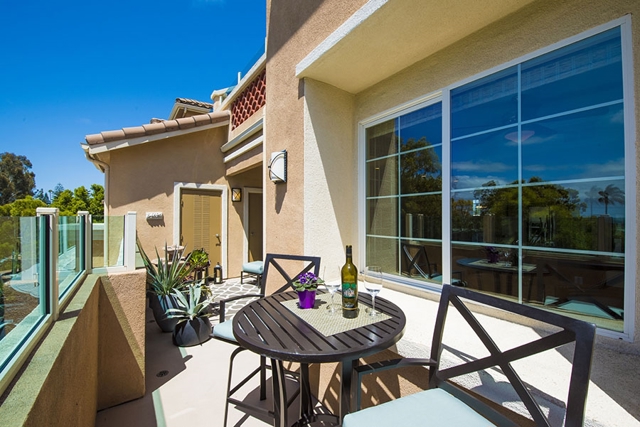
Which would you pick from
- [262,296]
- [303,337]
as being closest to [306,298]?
[303,337]

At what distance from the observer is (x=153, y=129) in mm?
7129

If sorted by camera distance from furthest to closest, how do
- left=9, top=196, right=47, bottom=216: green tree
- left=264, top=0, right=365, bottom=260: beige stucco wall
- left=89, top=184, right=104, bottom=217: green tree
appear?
left=89, top=184, right=104, bottom=217: green tree, left=264, top=0, right=365, bottom=260: beige stucco wall, left=9, top=196, right=47, bottom=216: green tree

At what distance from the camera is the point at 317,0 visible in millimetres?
3602

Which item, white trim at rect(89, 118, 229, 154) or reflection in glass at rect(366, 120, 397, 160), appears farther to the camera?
white trim at rect(89, 118, 229, 154)

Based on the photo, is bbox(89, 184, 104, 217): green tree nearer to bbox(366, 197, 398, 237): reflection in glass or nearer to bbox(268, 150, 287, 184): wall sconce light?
bbox(268, 150, 287, 184): wall sconce light

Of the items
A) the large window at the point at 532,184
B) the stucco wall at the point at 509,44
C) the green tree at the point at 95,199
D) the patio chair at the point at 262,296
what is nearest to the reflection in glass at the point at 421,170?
the large window at the point at 532,184

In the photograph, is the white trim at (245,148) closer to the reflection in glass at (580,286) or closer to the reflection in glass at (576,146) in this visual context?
the reflection in glass at (576,146)

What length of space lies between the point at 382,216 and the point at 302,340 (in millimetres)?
2589

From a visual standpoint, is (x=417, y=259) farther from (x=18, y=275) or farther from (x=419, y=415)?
(x=18, y=275)

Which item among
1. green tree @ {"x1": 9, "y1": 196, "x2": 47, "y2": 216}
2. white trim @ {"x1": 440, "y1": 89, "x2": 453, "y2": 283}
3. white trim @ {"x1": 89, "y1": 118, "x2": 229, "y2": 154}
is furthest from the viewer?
white trim @ {"x1": 89, "y1": 118, "x2": 229, "y2": 154}

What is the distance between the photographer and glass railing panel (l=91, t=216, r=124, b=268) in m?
3.43

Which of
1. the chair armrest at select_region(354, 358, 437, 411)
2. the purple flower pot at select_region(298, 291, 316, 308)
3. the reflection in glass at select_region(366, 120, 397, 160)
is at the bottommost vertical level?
the chair armrest at select_region(354, 358, 437, 411)

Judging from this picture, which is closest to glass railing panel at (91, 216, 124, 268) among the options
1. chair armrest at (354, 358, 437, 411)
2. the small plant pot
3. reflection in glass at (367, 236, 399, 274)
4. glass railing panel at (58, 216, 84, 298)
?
glass railing panel at (58, 216, 84, 298)

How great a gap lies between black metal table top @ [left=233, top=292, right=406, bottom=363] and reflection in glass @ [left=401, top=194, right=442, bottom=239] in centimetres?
142
